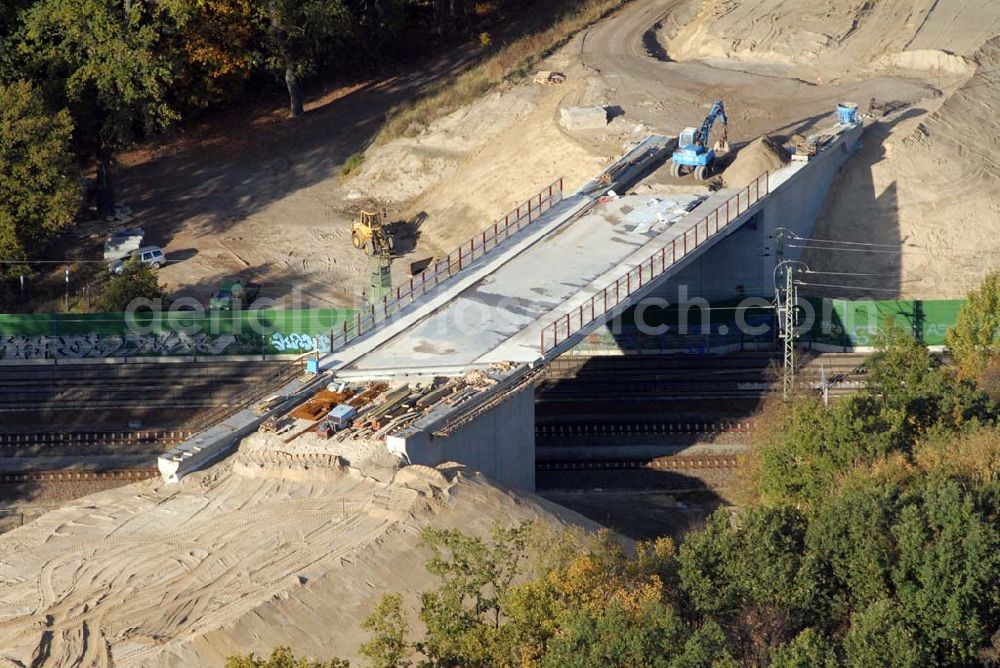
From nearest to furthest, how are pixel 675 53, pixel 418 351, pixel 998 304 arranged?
pixel 418 351, pixel 998 304, pixel 675 53

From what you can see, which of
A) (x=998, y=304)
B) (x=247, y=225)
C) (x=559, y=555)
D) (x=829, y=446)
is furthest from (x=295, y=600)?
(x=247, y=225)

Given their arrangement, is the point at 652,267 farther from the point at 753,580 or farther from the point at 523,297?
the point at 753,580

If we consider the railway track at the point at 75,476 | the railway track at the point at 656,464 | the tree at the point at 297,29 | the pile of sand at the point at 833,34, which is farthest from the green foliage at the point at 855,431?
the tree at the point at 297,29

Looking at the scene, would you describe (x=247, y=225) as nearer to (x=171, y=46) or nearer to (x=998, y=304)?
(x=171, y=46)

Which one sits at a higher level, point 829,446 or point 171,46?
point 171,46

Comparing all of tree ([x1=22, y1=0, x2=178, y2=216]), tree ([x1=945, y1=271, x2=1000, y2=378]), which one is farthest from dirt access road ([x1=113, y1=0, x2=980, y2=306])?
tree ([x1=945, y1=271, x2=1000, y2=378])

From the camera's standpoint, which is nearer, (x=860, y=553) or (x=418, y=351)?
(x=860, y=553)
